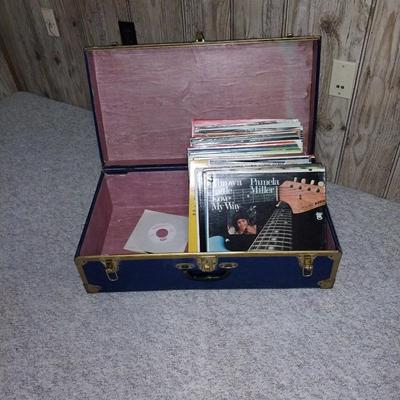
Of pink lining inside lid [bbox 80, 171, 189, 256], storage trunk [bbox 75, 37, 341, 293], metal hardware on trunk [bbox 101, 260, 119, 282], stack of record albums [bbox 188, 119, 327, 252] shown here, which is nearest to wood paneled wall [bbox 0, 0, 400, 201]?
storage trunk [bbox 75, 37, 341, 293]

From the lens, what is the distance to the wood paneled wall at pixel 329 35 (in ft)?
3.33

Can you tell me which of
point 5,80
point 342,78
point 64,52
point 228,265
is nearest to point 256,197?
point 228,265

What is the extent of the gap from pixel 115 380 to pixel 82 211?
0.60m

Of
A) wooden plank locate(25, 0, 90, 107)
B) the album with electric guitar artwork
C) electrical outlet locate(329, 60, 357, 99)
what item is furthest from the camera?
wooden plank locate(25, 0, 90, 107)

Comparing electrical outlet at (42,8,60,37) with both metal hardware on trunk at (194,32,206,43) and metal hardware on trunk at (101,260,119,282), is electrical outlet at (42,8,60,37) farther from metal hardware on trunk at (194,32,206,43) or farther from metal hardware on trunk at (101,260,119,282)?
metal hardware on trunk at (101,260,119,282)

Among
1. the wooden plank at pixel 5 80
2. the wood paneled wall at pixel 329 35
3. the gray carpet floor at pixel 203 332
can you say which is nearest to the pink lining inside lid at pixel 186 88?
the wood paneled wall at pixel 329 35

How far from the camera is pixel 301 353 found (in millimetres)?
898

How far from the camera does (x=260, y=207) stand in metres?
0.99

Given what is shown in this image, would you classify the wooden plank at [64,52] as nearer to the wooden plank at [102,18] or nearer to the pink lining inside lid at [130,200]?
the wooden plank at [102,18]

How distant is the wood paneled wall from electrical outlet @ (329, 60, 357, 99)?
2 centimetres

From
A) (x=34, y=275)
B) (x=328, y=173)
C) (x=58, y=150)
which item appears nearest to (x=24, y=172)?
(x=58, y=150)

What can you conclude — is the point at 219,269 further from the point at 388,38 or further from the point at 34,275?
the point at 388,38

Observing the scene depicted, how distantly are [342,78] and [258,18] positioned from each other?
0.29 metres

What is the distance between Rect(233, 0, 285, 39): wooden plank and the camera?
43.2 inches
